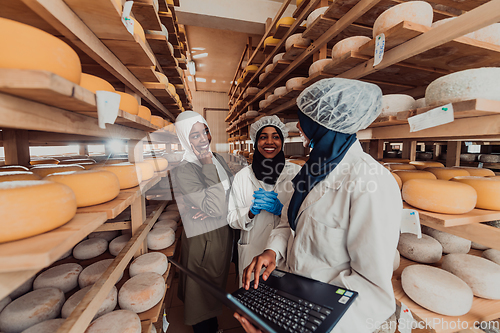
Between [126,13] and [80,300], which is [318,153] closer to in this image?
[126,13]

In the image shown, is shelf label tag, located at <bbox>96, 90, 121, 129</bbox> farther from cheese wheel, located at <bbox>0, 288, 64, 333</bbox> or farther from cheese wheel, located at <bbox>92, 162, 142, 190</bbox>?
cheese wheel, located at <bbox>0, 288, 64, 333</bbox>

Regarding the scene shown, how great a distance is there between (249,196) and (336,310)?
1017 millimetres

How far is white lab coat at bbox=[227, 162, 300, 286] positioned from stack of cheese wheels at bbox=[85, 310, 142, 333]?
716 millimetres

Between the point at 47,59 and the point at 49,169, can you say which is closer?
the point at 47,59

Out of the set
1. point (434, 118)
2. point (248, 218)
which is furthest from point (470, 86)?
point (248, 218)

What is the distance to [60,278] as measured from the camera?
3.79ft

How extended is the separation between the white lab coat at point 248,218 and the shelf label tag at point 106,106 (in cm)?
101

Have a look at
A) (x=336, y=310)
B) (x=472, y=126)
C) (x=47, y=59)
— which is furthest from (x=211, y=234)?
(x=472, y=126)

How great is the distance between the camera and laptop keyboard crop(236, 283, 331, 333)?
633 mm

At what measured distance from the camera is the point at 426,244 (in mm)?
1367

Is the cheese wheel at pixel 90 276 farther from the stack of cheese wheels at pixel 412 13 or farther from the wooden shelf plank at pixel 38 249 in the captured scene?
the stack of cheese wheels at pixel 412 13

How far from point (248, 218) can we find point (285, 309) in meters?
0.79

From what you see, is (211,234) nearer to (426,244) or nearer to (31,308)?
(31,308)

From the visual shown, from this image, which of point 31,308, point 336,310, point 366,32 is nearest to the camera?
point 336,310
